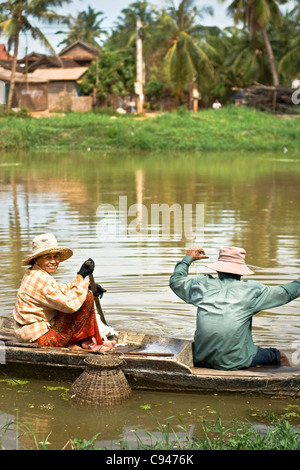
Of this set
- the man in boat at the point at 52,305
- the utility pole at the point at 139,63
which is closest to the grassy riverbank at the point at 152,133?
the utility pole at the point at 139,63

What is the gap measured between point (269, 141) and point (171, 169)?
1070 centimetres

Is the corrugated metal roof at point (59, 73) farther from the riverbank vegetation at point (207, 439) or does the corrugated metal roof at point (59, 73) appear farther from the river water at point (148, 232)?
the riverbank vegetation at point (207, 439)

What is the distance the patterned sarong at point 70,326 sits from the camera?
19.8 feet

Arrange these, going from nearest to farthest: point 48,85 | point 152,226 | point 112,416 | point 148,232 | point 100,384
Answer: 1. point 112,416
2. point 100,384
3. point 148,232
4. point 152,226
5. point 48,85

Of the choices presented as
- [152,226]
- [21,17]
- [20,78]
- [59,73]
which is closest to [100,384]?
[152,226]

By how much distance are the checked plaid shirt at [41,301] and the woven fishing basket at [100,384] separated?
0.52 metres

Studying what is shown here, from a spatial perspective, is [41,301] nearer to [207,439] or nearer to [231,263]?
[231,263]

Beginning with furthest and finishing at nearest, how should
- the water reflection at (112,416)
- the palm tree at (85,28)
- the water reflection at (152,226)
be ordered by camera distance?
the palm tree at (85,28) < the water reflection at (152,226) < the water reflection at (112,416)

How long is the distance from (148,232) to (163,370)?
23.1ft

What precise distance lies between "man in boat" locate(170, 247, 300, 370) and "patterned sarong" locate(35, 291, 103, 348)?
826 mm

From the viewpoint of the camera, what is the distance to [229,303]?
5.47 metres

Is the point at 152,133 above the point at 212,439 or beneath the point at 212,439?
above

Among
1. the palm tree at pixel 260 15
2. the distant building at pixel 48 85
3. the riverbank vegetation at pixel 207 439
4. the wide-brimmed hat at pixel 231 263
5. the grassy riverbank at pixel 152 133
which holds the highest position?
the palm tree at pixel 260 15

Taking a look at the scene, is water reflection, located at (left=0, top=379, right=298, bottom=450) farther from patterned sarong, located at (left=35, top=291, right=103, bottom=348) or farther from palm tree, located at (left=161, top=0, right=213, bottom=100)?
palm tree, located at (left=161, top=0, right=213, bottom=100)
